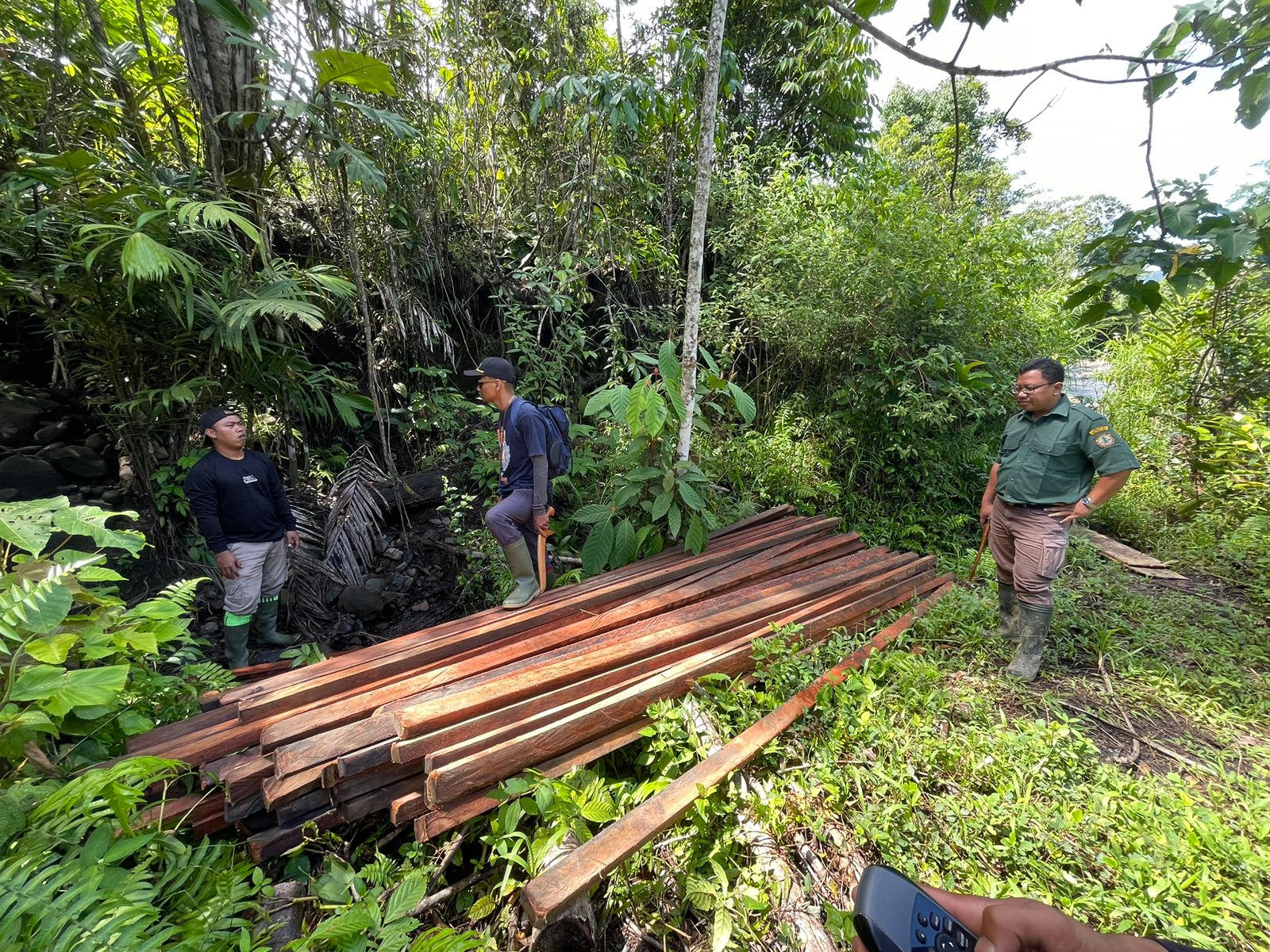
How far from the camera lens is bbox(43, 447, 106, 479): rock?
172 inches

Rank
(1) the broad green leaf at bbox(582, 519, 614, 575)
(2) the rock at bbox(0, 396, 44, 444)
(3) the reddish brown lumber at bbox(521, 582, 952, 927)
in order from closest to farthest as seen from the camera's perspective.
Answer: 1. (3) the reddish brown lumber at bbox(521, 582, 952, 927)
2. (1) the broad green leaf at bbox(582, 519, 614, 575)
3. (2) the rock at bbox(0, 396, 44, 444)

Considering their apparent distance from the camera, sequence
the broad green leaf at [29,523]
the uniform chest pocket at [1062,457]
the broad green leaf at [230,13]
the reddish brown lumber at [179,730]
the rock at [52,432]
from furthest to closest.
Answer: the rock at [52,432] → the uniform chest pocket at [1062,457] → the reddish brown lumber at [179,730] → the broad green leaf at [29,523] → the broad green leaf at [230,13]

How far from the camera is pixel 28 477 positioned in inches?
166

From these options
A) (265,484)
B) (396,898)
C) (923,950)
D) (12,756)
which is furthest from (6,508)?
(923,950)

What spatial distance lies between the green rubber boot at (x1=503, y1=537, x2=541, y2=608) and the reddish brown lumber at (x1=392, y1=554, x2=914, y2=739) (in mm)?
809

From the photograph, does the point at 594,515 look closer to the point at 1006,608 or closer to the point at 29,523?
the point at 29,523

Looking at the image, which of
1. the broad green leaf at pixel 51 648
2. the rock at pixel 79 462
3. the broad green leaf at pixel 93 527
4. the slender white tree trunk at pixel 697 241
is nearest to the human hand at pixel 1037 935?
the broad green leaf at pixel 51 648

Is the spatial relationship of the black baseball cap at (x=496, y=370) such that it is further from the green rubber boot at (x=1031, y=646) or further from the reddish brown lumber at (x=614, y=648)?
the green rubber boot at (x=1031, y=646)

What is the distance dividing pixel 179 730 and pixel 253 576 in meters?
1.57

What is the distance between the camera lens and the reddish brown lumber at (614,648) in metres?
2.15

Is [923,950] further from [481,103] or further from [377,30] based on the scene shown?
[481,103]

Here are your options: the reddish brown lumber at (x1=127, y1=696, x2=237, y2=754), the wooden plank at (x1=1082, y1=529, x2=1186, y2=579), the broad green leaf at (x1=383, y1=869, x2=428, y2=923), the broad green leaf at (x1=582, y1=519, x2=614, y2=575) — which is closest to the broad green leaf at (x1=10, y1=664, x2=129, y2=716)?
the reddish brown lumber at (x1=127, y1=696, x2=237, y2=754)

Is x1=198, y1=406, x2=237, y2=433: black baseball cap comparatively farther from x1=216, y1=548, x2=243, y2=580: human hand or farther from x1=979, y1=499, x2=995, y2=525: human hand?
x1=979, y1=499, x2=995, y2=525: human hand

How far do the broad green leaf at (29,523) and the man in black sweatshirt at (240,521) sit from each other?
1423 mm
